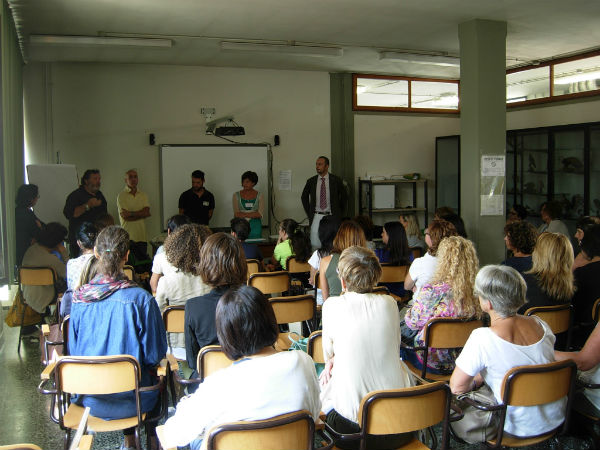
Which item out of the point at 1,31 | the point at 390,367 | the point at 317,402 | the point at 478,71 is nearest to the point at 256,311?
the point at 317,402

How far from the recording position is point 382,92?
9.71 metres

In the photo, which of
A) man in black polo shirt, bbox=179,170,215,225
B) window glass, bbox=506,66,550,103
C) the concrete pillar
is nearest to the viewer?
the concrete pillar

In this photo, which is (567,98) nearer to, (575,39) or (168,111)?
(575,39)

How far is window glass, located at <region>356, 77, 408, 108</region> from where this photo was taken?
376 inches

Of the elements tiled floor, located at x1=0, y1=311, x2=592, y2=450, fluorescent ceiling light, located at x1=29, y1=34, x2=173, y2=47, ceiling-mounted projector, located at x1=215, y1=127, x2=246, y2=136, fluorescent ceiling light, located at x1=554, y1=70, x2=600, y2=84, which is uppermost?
fluorescent ceiling light, located at x1=29, y1=34, x2=173, y2=47

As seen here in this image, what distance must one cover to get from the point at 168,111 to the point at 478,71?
4.45 metres

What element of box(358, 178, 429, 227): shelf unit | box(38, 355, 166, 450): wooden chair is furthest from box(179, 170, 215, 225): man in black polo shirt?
box(38, 355, 166, 450): wooden chair

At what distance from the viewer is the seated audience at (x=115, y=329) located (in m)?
2.62

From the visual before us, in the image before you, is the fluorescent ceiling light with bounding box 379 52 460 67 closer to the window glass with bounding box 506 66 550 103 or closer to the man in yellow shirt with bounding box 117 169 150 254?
the window glass with bounding box 506 66 550 103

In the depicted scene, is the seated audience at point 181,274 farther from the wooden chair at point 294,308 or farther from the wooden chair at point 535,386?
the wooden chair at point 535,386

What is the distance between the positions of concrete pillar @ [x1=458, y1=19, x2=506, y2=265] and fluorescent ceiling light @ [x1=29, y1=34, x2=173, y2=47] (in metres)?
3.55

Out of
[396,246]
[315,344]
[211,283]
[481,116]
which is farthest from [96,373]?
[481,116]

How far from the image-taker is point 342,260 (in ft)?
8.95

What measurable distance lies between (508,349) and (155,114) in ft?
23.4
